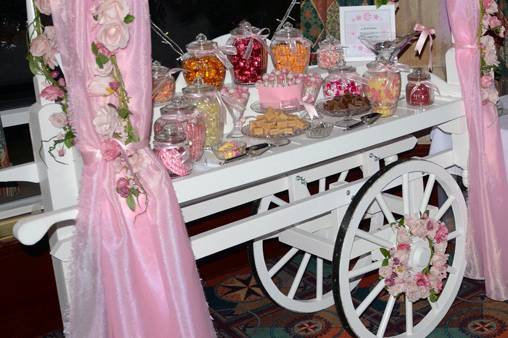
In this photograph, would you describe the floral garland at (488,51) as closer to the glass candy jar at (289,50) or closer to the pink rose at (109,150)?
the glass candy jar at (289,50)

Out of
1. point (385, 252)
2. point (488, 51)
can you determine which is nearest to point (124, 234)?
point (385, 252)

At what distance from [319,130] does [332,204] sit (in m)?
0.24

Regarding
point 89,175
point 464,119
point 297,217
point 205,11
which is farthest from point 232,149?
point 205,11

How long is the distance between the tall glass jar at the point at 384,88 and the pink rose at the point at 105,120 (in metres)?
1.07

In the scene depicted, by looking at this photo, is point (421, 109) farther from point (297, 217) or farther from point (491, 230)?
point (297, 217)

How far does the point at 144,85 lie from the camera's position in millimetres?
1903

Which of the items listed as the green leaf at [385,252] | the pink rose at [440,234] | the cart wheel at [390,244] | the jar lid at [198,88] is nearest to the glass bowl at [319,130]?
the cart wheel at [390,244]

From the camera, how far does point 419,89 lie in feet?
8.87

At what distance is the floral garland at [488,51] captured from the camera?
2.73m

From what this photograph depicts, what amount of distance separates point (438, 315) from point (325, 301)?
45 centimetres

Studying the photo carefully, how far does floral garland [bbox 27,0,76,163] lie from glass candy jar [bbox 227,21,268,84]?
0.76 metres

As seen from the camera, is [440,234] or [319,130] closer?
[319,130]

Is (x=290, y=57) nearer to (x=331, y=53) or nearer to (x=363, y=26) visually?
(x=331, y=53)

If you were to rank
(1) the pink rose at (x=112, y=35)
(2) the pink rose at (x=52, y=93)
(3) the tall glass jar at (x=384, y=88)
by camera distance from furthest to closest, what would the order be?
1. (3) the tall glass jar at (x=384, y=88)
2. (2) the pink rose at (x=52, y=93)
3. (1) the pink rose at (x=112, y=35)
